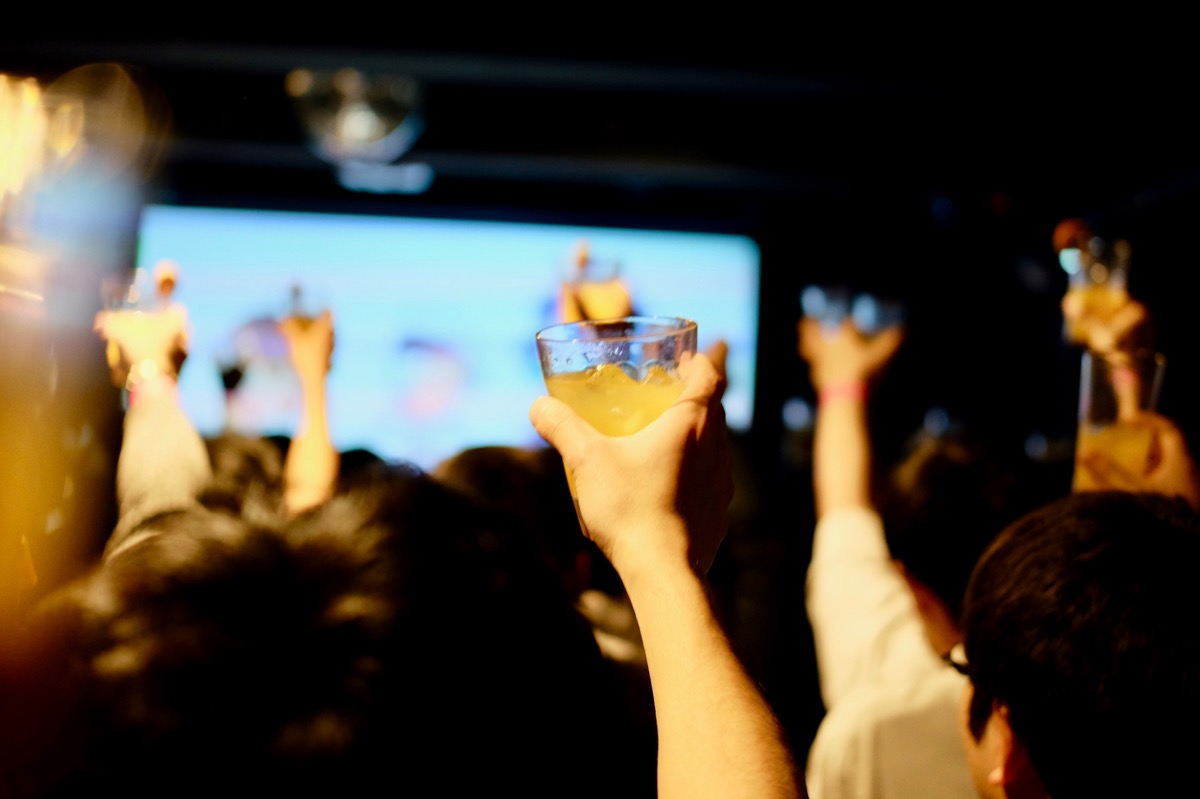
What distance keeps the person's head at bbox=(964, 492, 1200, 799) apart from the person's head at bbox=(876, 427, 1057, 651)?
1.64 ft

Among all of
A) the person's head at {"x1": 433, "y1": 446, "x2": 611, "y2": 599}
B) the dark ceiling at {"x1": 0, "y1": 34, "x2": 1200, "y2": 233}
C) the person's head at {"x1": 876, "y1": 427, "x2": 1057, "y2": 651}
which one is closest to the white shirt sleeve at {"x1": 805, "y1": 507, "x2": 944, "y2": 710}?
the person's head at {"x1": 876, "y1": 427, "x2": 1057, "y2": 651}

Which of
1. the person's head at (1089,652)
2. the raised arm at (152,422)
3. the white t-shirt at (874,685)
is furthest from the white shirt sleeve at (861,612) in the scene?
the raised arm at (152,422)

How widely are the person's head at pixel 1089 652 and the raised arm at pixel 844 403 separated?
467mm

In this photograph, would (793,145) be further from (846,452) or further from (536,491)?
(536,491)

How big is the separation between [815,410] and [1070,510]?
11.5 ft

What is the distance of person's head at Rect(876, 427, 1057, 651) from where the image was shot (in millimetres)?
1621

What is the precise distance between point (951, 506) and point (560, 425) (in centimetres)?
120

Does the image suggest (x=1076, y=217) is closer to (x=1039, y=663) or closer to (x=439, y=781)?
(x=1039, y=663)

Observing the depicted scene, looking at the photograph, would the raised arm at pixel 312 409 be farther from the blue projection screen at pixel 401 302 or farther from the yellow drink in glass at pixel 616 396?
the blue projection screen at pixel 401 302

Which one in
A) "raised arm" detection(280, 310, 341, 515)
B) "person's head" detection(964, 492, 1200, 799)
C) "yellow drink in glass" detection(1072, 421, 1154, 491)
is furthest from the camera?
"raised arm" detection(280, 310, 341, 515)

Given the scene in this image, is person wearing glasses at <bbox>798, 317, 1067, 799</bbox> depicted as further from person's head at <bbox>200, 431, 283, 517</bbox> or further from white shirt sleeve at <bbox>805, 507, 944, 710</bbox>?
person's head at <bbox>200, 431, 283, 517</bbox>

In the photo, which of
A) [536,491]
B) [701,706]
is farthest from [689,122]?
[701,706]

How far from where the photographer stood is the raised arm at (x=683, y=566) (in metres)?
0.61

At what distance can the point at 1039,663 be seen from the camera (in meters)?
0.98
